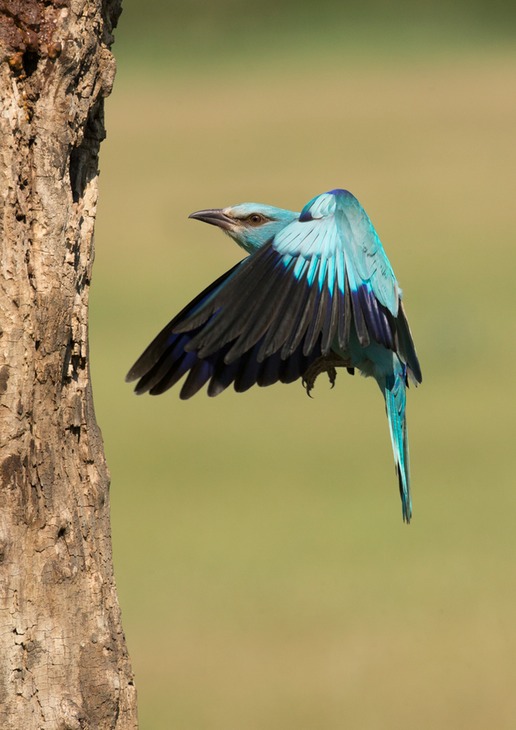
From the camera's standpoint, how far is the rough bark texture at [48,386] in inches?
166

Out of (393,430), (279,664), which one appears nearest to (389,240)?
(279,664)

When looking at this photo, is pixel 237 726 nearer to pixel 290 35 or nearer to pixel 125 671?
pixel 125 671

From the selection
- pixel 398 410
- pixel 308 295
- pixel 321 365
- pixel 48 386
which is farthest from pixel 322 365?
pixel 48 386

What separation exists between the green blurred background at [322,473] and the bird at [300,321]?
3.74 meters

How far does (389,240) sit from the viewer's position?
26188 millimetres

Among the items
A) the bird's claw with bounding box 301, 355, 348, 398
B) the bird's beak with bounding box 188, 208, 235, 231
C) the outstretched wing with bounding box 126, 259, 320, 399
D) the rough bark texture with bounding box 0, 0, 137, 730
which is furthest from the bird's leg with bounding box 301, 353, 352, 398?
the rough bark texture with bounding box 0, 0, 137, 730

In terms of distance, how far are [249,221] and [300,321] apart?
1.74 m

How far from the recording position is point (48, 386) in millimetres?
4316

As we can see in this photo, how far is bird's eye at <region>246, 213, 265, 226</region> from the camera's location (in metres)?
6.98

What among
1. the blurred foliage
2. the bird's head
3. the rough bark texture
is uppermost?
the blurred foliage

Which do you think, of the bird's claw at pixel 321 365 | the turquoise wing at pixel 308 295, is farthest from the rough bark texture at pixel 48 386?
the bird's claw at pixel 321 365

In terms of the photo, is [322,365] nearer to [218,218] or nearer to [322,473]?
[218,218]

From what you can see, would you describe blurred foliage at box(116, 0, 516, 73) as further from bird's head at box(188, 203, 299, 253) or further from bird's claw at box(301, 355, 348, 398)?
bird's claw at box(301, 355, 348, 398)

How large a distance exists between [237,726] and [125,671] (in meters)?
4.97
